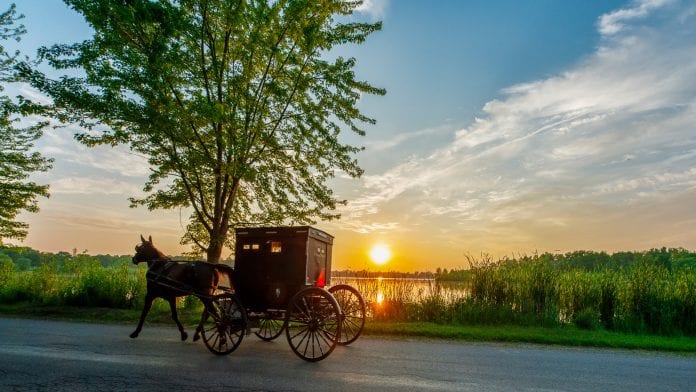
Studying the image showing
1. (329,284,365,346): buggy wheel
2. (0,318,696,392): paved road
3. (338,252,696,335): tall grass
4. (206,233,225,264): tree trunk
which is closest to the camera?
(0,318,696,392): paved road

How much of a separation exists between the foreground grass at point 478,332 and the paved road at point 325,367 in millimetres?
869

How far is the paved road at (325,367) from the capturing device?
5859 millimetres

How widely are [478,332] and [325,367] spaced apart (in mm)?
5416

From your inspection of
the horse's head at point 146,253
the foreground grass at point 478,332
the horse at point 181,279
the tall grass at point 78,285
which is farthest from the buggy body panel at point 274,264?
the tall grass at point 78,285

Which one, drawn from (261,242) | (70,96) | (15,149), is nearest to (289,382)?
(261,242)

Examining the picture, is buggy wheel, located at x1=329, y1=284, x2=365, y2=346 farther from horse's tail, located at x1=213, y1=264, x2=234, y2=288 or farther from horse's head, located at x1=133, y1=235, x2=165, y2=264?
horse's head, located at x1=133, y1=235, x2=165, y2=264

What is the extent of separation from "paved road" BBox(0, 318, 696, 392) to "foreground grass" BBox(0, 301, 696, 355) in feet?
2.85

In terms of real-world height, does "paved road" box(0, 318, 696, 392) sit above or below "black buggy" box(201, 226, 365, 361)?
below

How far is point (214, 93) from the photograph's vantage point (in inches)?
551

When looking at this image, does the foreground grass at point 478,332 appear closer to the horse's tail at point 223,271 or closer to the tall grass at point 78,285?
the tall grass at point 78,285

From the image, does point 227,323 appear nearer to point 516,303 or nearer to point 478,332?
point 478,332

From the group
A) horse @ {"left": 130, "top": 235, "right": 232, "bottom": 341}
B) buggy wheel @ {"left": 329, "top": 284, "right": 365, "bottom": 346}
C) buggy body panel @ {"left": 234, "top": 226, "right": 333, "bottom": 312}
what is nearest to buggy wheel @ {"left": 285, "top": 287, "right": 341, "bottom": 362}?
buggy body panel @ {"left": 234, "top": 226, "right": 333, "bottom": 312}

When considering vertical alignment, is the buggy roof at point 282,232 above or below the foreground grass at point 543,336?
above

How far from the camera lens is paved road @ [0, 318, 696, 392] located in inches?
231
